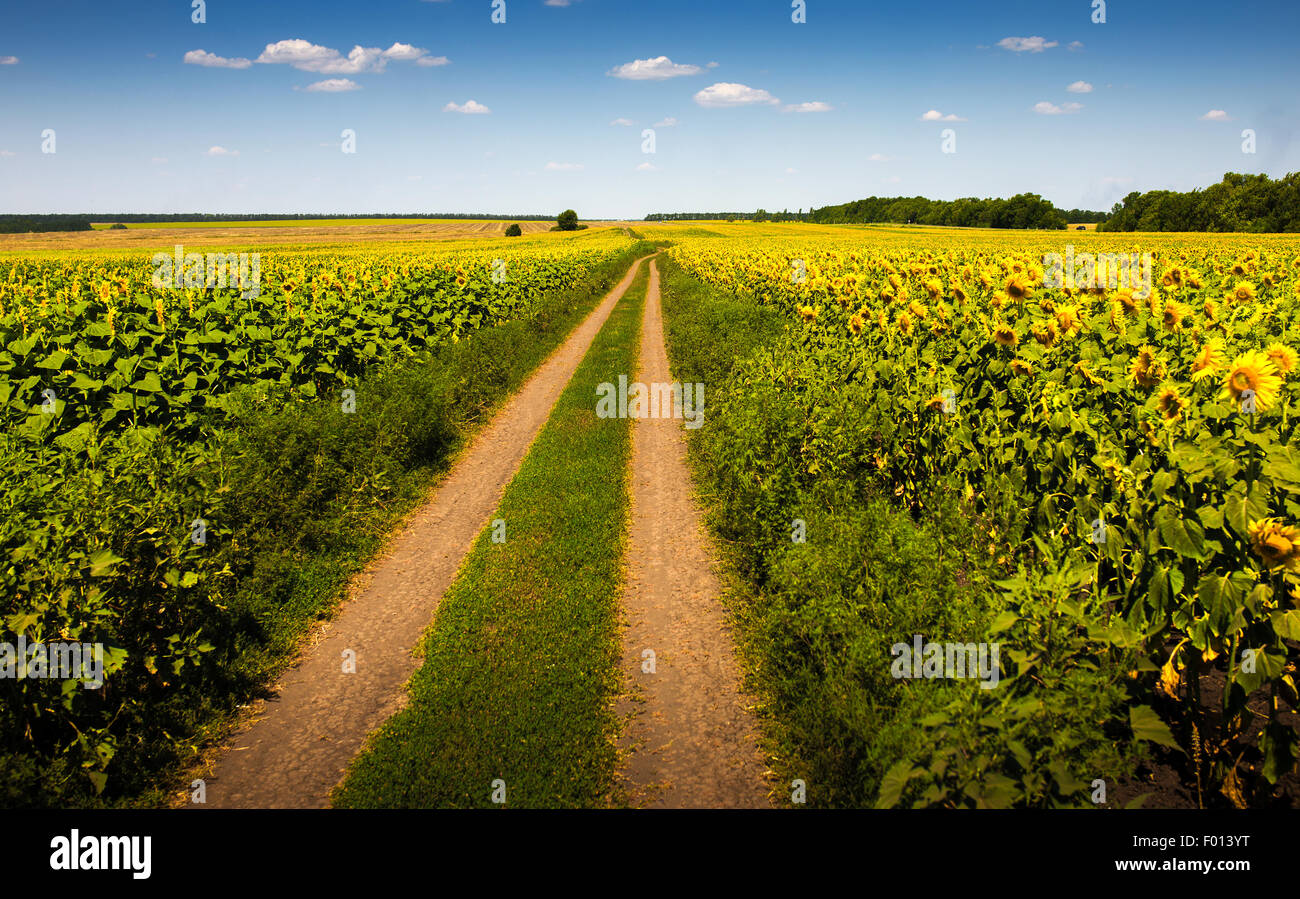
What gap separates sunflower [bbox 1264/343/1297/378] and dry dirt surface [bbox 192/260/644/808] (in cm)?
599

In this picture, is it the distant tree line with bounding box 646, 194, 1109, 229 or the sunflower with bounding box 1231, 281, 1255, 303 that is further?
the distant tree line with bounding box 646, 194, 1109, 229

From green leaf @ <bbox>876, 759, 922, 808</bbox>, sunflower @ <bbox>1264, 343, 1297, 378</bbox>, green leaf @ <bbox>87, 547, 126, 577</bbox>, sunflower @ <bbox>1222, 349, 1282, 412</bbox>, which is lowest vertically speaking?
green leaf @ <bbox>876, 759, 922, 808</bbox>

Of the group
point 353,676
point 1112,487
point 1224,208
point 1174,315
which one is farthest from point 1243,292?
point 1224,208

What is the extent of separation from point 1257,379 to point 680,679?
4.14 meters

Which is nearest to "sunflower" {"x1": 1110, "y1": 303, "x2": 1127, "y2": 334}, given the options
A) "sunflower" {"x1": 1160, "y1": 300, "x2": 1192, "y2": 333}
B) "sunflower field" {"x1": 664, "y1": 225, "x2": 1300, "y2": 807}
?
"sunflower field" {"x1": 664, "y1": 225, "x2": 1300, "y2": 807}

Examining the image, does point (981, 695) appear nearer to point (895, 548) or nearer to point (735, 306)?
point (895, 548)

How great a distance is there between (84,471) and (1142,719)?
277 inches

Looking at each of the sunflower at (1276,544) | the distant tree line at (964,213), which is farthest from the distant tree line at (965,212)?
the sunflower at (1276,544)

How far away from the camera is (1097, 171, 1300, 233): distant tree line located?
187 feet

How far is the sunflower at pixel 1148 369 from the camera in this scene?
430 cm

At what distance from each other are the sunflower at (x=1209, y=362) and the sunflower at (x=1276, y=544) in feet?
3.17

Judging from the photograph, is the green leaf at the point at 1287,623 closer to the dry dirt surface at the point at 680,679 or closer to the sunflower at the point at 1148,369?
the sunflower at the point at 1148,369

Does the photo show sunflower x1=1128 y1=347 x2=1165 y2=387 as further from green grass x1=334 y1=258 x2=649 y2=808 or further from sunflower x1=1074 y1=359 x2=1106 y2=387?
green grass x1=334 y1=258 x2=649 y2=808

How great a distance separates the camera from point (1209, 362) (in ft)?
12.4
